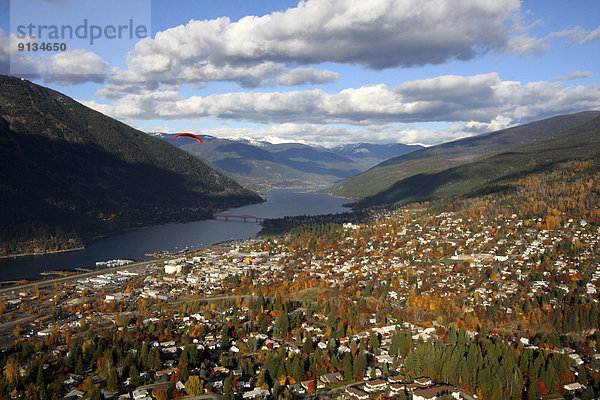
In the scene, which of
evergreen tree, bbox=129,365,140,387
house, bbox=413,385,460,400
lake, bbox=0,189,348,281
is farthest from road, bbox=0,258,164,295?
house, bbox=413,385,460,400

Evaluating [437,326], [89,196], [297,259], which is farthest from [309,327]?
[89,196]

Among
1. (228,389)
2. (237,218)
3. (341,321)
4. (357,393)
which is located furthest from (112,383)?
(237,218)

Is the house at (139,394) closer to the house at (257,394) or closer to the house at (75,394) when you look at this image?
the house at (75,394)

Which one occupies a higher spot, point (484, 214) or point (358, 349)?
point (484, 214)

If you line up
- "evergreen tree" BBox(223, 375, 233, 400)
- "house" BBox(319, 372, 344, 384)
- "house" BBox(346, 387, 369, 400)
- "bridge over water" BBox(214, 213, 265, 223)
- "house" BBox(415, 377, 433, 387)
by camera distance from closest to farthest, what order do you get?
"evergreen tree" BBox(223, 375, 233, 400)
"house" BBox(346, 387, 369, 400)
"house" BBox(415, 377, 433, 387)
"house" BBox(319, 372, 344, 384)
"bridge over water" BBox(214, 213, 265, 223)

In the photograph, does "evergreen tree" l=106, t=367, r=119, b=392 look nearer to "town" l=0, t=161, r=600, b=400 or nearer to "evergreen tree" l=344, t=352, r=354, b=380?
"town" l=0, t=161, r=600, b=400

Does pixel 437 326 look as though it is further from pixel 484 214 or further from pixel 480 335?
pixel 484 214

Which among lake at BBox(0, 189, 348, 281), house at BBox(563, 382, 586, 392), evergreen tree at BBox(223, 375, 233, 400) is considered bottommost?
house at BBox(563, 382, 586, 392)
